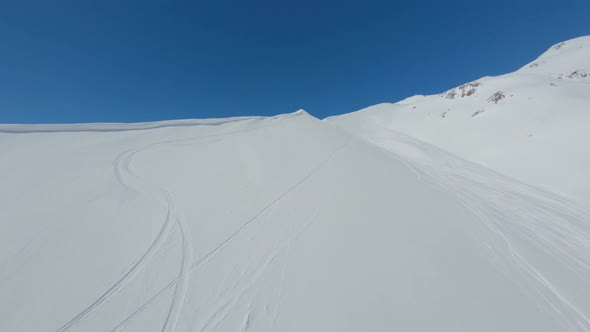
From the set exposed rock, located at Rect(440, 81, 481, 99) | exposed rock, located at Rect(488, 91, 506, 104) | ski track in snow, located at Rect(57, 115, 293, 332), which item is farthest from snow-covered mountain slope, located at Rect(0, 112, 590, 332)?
exposed rock, located at Rect(440, 81, 481, 99)

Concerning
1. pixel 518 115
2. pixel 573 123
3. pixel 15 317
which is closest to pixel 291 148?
pixel 15 317

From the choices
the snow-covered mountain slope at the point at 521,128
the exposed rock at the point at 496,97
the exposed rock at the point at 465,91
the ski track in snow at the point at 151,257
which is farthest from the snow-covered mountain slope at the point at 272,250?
the exposed rock at the point at 465,91

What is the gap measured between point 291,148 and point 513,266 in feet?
23.4

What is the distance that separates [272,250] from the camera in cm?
321

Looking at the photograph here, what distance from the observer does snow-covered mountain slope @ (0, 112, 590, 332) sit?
229cm

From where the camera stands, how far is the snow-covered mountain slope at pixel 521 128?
742 centimetres

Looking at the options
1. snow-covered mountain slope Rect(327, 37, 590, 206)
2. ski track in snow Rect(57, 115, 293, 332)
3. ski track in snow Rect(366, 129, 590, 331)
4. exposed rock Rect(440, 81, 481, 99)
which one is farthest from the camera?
exposed rock Rect(440, 81, 481, 99)

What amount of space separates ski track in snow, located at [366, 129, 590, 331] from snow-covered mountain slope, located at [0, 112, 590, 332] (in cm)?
4

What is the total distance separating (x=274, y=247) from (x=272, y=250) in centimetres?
7

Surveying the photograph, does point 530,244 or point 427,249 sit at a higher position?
point 427,249

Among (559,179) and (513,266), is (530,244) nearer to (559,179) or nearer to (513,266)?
(513,266)

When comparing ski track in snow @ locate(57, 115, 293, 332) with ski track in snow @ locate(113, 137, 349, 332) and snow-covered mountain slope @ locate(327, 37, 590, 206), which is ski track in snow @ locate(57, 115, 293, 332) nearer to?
ski track in snow @ locate(113, 137, 349, 332)

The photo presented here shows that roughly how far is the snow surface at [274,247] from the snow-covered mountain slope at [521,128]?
526mm

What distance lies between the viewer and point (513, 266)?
318cm
